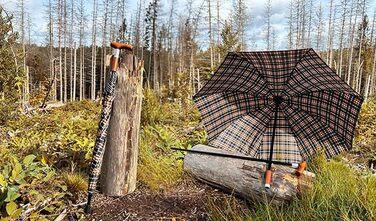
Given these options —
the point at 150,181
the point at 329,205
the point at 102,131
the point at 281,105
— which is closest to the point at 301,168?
the point at 329,205

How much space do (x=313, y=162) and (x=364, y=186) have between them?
1088 mm

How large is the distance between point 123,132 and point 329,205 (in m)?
1.94

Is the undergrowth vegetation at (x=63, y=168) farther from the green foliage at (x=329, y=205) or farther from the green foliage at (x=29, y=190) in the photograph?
the green foliage at (x=329, y=205)

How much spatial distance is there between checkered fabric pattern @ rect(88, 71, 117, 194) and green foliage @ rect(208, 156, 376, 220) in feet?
3.65

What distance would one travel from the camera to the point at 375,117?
6.98 meters

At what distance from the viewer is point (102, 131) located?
298 centimetres

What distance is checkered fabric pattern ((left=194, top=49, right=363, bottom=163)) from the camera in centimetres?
239

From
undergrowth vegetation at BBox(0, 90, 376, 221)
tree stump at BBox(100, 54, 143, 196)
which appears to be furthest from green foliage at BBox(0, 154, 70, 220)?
tree stump at BBox(100, 54, 143, 196)

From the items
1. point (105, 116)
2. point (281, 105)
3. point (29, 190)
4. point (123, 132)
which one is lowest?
point (29, 190)

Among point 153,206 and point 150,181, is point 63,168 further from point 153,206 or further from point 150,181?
point 153,206

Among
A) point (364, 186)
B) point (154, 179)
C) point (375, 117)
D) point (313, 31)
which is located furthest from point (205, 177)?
point (313, 31)

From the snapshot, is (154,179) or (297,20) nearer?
(154,179)

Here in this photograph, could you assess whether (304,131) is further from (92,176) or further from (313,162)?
(92,176)

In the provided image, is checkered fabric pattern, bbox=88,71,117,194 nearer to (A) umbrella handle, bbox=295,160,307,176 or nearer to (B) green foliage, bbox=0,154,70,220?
(B) green foliage, bbox=0,154,70,220
